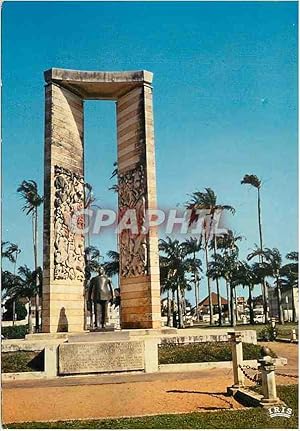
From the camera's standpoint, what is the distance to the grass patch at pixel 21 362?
1457 centimetres

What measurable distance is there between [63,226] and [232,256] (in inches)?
1229

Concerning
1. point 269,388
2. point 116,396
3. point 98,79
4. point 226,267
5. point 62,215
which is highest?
point 98,79

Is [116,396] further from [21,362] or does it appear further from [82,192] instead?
[82,192]

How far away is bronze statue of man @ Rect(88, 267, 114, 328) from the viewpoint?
1780 cm

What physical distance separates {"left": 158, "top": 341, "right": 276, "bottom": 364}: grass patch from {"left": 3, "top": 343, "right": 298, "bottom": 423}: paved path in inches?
37.7

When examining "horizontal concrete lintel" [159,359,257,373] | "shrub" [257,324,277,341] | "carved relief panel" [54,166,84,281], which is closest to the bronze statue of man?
"carved relief panel" [54,166,84,281]

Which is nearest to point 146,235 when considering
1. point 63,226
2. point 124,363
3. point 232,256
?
point 63,226

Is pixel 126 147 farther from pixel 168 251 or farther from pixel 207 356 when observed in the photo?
pixel 168 251

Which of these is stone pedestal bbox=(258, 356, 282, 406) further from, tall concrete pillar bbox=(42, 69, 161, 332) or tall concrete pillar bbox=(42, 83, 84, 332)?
tall concrete pillar bbox=(42, 83, 84, 332)

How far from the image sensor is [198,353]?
603 inches

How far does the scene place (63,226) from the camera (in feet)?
66.5

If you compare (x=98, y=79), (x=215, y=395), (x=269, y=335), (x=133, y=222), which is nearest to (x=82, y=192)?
(x=133, y=222)

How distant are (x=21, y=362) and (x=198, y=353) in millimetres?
5160

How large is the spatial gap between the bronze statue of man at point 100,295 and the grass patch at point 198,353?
3223 millimetres
